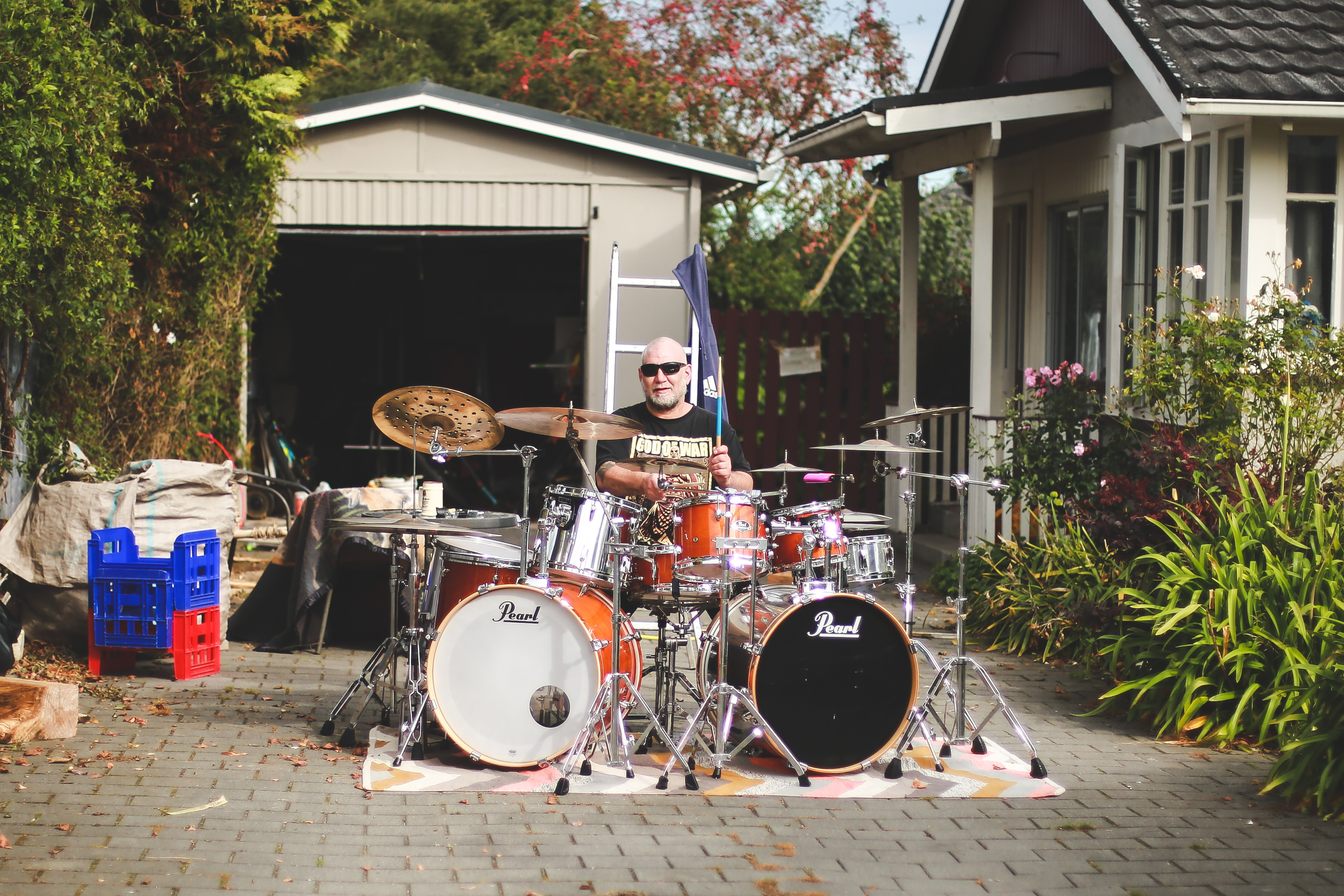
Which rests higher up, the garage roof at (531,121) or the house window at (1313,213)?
the garage roof at (531,121)

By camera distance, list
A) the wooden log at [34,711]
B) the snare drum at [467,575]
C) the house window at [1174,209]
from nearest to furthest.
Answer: the wooden log at [34,711] < the snare drum at [467,575] < the house window at [1174,209]

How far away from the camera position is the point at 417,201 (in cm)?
1095

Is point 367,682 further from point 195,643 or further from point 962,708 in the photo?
point 962,708

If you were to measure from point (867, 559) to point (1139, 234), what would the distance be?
458cm

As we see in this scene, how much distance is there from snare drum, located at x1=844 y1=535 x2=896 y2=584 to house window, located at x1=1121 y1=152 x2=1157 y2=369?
4.10 metres

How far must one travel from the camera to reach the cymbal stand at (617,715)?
520cm

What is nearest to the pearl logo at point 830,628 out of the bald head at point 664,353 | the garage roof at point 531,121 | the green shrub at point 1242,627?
the green shrub at point 1242,627

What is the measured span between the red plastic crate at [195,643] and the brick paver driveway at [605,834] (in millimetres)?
947

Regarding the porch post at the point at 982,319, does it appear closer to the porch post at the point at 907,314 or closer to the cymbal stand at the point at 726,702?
Answer: the porch post at the point at 907,314

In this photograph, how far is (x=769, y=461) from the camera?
1181 centimetres

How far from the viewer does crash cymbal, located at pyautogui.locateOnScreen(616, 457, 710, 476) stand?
206 inches

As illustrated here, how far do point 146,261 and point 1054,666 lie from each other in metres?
6.28

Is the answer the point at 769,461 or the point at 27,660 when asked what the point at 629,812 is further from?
the point at 769,461

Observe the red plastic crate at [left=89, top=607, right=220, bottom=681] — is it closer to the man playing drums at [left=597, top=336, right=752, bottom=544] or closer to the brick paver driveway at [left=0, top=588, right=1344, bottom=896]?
the brick paver driveway at [left=0, top=588, right=1344, bottom=896]
